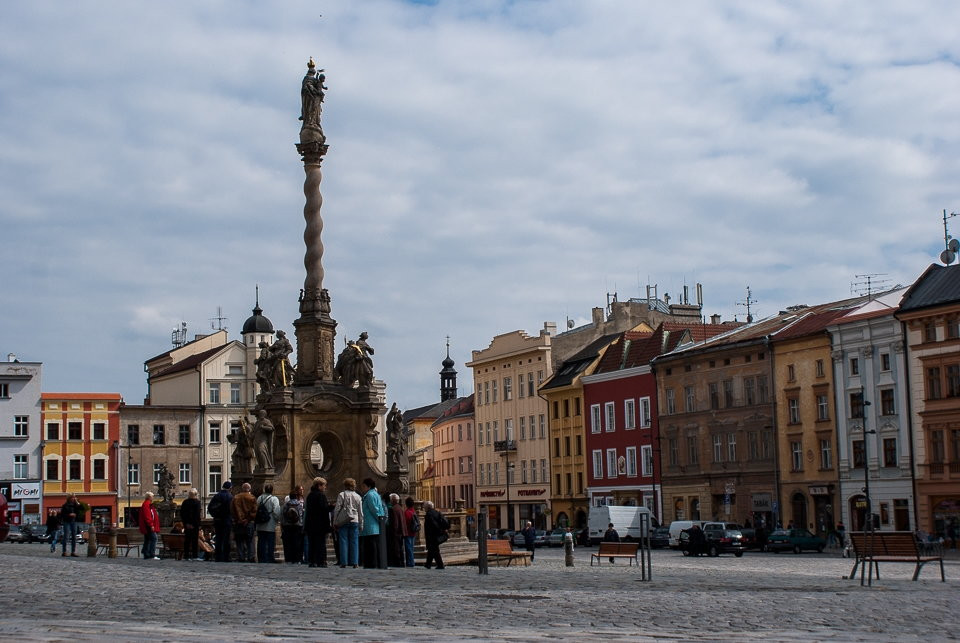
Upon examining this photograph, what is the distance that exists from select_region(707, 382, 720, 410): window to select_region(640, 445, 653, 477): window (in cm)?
649

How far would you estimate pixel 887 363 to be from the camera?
60.7 meters

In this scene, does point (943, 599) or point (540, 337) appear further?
point (540, 337)

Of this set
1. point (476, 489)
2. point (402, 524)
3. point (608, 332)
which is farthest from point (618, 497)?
point (402, 524)

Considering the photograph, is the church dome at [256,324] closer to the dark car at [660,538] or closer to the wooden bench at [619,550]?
the dark car at [660,538]

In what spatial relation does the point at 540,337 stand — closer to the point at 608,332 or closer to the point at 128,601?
the point at 608,332

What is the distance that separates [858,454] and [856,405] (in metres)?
2.24

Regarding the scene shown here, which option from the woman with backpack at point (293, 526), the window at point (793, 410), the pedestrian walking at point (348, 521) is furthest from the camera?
the window at point (793, 410)

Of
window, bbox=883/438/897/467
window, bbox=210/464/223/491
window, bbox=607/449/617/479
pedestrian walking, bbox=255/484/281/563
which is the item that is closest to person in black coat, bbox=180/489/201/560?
pedestrian walking, bbox=255/484/281/563

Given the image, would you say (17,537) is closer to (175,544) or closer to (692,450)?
(692,450)

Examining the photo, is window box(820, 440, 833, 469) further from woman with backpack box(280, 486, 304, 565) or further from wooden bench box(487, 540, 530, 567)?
woman with backpack box(280, 486, 304, 565)

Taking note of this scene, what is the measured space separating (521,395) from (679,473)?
21.7 meters

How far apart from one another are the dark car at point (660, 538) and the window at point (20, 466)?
1716 inches

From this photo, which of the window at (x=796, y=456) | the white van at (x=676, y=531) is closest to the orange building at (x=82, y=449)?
the white van at (x=676, y=531)

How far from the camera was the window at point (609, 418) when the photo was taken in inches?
3206
